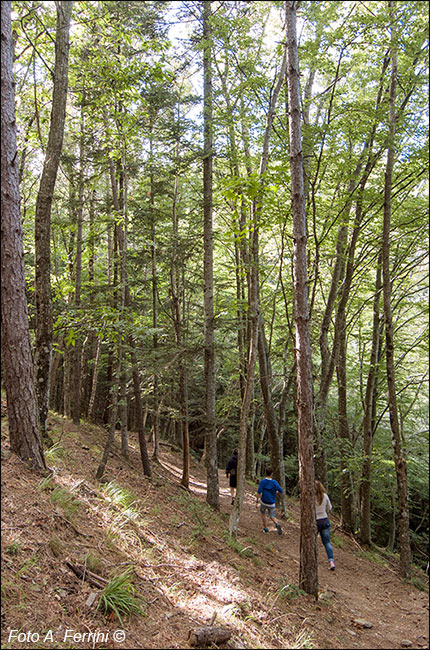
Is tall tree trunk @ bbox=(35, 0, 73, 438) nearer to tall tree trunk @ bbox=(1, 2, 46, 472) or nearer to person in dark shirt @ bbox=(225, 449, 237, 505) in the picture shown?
tall tree trunk @ bbox=(1, 2, 46, 472)

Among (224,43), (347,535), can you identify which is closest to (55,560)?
(224,43)

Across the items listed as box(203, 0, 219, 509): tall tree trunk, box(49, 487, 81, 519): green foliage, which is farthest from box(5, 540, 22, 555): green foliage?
box(203, 0, 219, 509): tall tree trunk

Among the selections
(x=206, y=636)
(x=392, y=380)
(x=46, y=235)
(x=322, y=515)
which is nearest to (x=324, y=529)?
(x=322, y=515)

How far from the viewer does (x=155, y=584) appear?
15.5 feet

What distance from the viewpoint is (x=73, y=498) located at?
5652 mm

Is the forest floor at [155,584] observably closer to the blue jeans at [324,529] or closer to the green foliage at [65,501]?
the green foliage at [65,501]

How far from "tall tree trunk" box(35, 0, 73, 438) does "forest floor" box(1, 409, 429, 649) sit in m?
1.35

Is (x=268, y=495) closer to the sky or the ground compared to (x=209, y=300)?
closer to the ground

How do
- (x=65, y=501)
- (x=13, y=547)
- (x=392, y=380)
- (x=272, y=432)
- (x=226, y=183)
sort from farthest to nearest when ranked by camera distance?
1. (x=272, y=432)
2. (x=392, y=380)
3. (x=226, y=183)
4. (x=65, y=501)
5. (x=13, y=547)

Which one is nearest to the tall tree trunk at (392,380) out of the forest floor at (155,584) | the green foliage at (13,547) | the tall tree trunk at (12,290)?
the forest floor at (155,584)

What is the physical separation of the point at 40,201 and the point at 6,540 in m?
A: 5.33

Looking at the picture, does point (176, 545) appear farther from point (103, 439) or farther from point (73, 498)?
point (103, 439)

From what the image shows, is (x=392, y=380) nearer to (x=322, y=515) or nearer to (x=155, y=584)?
(x=322, y=515)

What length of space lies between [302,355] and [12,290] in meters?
3.94
